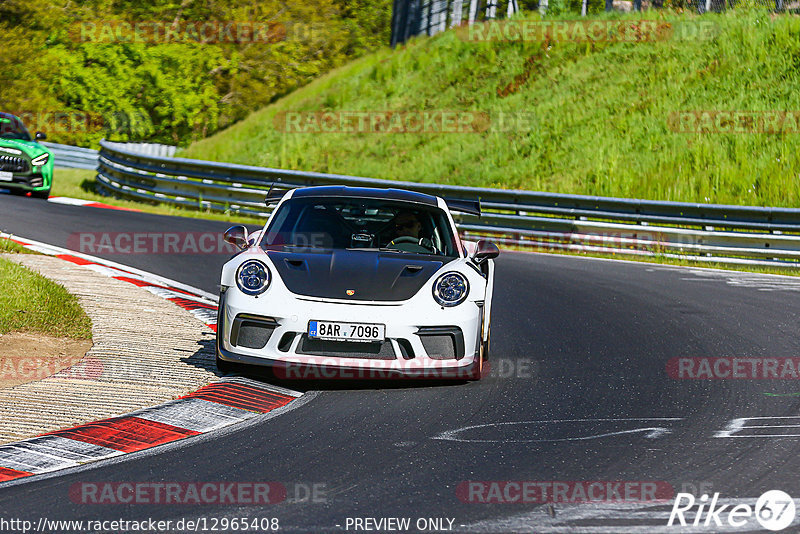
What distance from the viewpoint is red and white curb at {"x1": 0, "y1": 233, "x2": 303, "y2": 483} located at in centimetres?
511

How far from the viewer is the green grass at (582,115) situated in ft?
72.7

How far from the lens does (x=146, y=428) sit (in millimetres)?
5793

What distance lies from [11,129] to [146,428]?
50.8ft

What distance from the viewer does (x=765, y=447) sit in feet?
18.1

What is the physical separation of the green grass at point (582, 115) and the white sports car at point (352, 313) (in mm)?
14258

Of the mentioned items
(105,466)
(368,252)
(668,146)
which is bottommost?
(105,466)

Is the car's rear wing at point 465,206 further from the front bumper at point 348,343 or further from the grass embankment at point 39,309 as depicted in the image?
the grass embankment at point 39,309

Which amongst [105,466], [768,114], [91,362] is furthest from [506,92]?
[105,466]

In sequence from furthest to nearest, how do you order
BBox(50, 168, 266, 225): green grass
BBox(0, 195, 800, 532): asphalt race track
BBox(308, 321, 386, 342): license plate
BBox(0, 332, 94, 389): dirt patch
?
BBox(50, 168, 266, 225): green grass, BBox(0, 332, 94, 389): dirt patch, BBox(308, 321, 386, 342): license plate, BBox(0, 195, 800, 532): asphalt race track

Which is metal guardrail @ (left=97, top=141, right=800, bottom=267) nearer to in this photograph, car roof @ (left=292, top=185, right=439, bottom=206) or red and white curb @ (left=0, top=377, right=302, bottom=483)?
car roof @ (left=292, top=185, right=439, bottom=206)

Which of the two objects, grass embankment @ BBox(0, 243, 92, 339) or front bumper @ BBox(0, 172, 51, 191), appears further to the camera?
front bumper @ BBox(0, 172, 51, 191)

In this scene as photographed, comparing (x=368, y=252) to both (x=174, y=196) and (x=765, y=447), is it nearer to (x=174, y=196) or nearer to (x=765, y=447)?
(x=765, y=447)

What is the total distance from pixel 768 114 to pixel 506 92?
24.1 feet

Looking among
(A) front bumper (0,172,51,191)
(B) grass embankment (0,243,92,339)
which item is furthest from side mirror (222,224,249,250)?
(A) front bumper (0,172,51,191)
